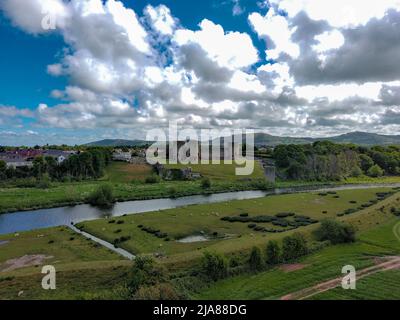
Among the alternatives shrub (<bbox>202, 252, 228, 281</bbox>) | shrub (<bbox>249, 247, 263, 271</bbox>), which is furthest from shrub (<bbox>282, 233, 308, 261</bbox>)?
shrub (<bbox>202, 252, 228, 281</bbox>)

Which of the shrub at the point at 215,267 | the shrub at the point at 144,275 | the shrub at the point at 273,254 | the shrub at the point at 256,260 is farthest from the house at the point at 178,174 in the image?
the shrub at the point at 144,275

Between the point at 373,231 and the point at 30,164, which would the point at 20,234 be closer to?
the point at 373,231

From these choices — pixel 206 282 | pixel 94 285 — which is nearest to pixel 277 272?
pixel 206 282

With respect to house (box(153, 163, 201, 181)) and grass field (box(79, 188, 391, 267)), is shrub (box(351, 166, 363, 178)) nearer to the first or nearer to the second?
grass field (box(79, 188, 391, 267))

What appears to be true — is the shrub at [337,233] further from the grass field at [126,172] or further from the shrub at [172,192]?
the grass field at [126,172]

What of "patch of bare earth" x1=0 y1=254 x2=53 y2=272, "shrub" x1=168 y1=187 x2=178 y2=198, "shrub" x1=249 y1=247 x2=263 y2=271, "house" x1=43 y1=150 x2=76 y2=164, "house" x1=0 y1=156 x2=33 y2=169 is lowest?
"patch of bare earth" x1=0 y1=254 x2=53 y2=272
